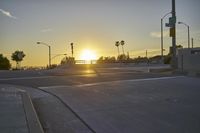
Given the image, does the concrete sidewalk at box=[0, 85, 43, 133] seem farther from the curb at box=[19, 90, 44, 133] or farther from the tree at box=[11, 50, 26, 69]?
the tree at box=[11, 50, 26, 69]

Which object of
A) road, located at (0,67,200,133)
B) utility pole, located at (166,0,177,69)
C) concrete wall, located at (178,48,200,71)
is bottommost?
road, located at (0,67,200,133)

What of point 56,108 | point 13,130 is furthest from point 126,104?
point 13,130

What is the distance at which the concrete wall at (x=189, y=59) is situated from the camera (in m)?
29.6

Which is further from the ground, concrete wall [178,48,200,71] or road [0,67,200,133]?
concrete wall [178,48,200,71]

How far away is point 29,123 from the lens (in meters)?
9.23

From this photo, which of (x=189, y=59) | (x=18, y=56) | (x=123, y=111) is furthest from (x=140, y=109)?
(x=18, y=56)

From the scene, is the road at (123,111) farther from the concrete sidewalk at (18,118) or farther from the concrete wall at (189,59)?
the concrete wall at (189,59)

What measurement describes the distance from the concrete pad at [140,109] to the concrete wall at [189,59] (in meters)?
13.5

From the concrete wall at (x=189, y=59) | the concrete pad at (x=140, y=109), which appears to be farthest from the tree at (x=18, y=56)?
the concrete pad at (x=140, y=109)

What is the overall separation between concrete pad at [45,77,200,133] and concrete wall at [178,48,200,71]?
13.5 m

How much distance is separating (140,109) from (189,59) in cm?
2009

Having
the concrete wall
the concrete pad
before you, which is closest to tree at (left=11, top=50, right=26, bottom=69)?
the concrete wall

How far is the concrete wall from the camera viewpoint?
29.6 m

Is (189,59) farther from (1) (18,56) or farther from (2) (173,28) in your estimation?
(1) (18,56)
